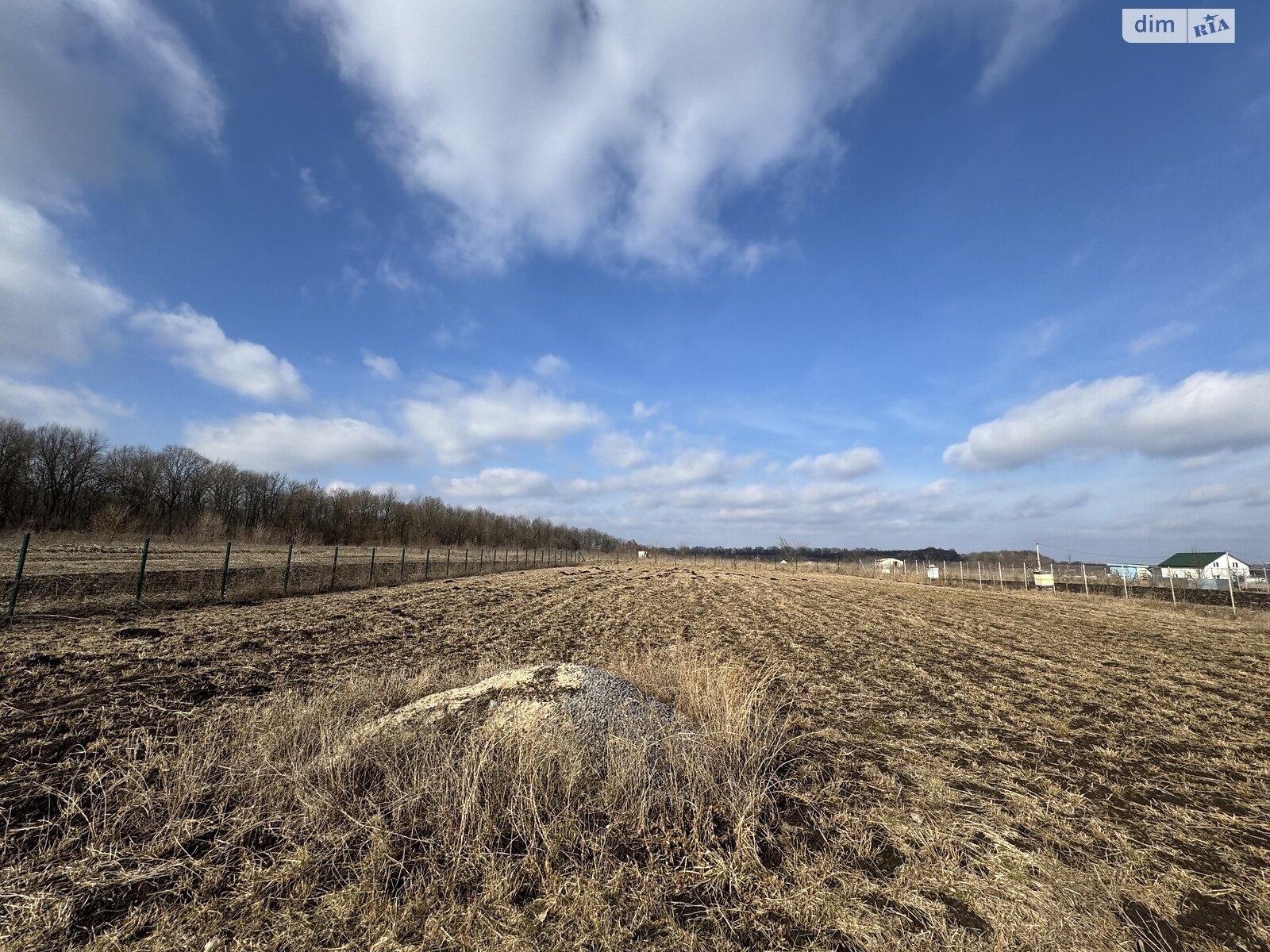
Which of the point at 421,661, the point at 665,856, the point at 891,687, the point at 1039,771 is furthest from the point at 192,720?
the point at 891,687

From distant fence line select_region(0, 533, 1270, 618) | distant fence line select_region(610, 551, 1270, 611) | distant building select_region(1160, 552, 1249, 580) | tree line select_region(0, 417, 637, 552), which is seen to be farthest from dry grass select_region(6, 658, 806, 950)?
distant building select_region(1160, 552, 1249, 580)

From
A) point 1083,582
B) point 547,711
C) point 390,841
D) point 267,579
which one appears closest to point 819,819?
point 547,711

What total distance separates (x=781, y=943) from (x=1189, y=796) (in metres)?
5.72

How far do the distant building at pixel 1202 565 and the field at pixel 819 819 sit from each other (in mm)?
74056

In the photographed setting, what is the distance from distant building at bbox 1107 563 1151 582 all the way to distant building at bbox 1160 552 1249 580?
7448 mm

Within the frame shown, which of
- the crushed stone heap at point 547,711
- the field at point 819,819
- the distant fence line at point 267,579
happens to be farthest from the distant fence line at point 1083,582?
the crushed stone heap at point 547,711

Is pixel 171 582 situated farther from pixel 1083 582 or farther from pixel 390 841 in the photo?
pixel 1083 582

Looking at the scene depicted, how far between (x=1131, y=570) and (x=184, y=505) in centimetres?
11556

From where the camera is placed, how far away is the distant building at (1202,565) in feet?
208

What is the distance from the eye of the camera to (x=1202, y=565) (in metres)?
72.8

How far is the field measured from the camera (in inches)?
122

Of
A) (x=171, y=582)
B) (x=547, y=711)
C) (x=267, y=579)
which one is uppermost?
(x=547, y=711)

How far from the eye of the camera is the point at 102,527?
4500 centimetres

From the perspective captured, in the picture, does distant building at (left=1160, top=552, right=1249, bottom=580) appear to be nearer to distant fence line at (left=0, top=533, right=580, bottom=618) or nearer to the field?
the field
